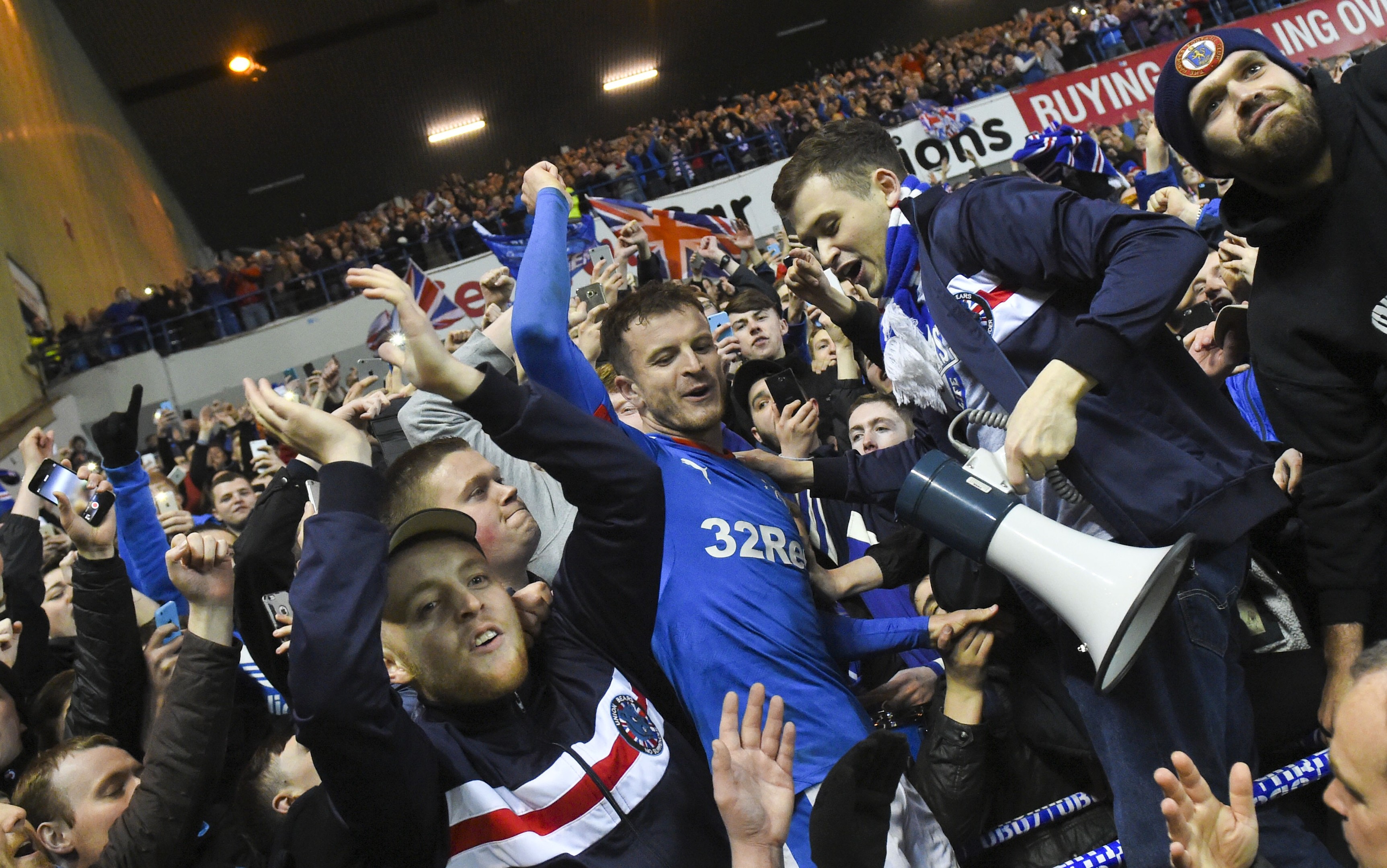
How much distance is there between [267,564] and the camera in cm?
265

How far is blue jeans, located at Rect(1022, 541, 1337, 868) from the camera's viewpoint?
1.83m

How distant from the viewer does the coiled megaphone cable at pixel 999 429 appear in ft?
6.07

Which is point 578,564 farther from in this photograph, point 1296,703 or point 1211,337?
point 1211,337

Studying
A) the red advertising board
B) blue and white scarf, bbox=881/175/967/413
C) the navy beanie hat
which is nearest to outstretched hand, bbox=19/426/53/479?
blue and white scarf, bbox=881/175/967/413

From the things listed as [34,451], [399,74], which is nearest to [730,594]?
[34,451]

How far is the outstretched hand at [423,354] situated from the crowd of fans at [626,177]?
13.3 metres

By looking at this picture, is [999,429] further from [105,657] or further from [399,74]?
[399,74]

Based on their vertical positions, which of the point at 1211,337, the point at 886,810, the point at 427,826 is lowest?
the point at 886,810

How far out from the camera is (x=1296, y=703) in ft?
7.09

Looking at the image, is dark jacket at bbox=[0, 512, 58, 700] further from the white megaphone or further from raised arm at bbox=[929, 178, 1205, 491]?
raised arm at bbox=[929, 178, 1205, 491]

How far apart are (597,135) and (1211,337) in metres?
22.3

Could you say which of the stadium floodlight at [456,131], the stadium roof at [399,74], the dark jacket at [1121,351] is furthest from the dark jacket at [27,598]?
the stadium floodlight at [456,131]

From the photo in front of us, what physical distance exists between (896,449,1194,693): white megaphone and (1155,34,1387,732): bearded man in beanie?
721 mm

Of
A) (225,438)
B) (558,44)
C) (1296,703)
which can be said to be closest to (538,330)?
(1296,703)
